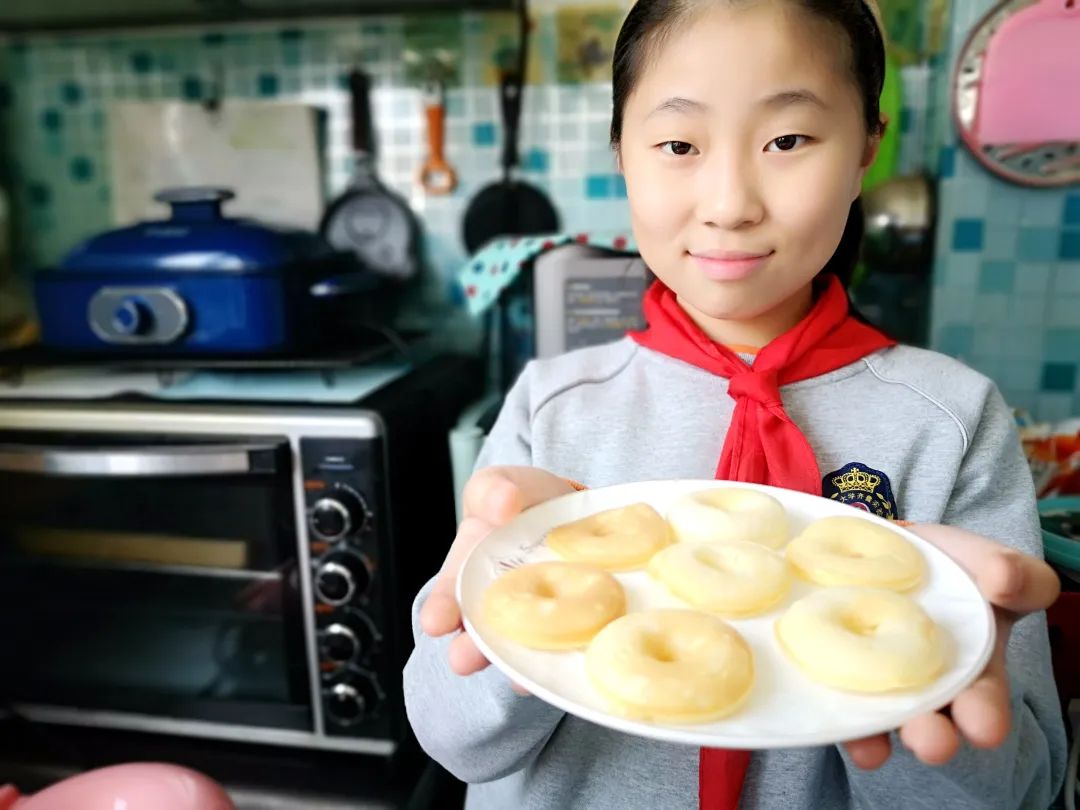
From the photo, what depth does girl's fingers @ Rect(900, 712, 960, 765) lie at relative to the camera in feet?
1.26

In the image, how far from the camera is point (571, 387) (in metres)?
0.75

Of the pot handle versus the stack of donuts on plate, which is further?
the pot handle

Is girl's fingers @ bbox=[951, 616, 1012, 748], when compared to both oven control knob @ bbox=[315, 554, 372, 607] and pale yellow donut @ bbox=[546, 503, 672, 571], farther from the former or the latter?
oven control knob @ bbox=[315, 554, 372, 607]

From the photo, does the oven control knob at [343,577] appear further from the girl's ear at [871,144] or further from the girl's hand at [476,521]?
the girl's ear at [871,144]

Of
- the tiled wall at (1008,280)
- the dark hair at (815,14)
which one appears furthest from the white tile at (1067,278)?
the dark hair at (815,14)

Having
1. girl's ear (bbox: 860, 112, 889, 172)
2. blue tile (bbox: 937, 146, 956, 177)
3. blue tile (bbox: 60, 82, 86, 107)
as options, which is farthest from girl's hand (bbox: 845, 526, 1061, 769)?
blue tile (bbox: 60, 82, 86, 107)

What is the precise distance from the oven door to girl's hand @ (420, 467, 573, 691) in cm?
49

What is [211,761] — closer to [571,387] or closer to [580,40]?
[571,387]

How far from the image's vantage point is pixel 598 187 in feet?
4.69

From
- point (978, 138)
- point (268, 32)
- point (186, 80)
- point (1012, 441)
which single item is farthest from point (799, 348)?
point (186, 80)

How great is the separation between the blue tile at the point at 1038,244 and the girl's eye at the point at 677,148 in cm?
75

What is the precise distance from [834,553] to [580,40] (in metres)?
1.14

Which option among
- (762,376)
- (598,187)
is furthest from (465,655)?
(598,187)

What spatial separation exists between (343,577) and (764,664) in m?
0.64
